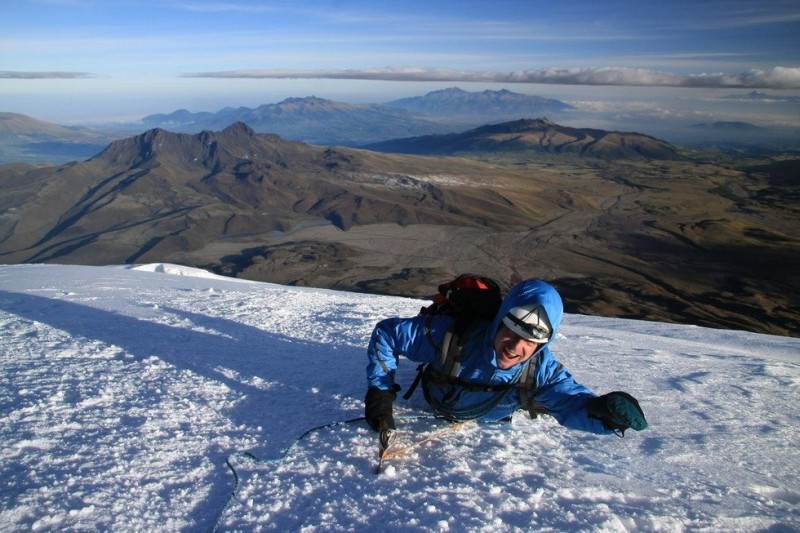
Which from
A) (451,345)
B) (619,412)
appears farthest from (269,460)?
(619,412)

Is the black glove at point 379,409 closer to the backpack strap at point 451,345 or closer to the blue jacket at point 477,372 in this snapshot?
the blue jacket at point 477,372

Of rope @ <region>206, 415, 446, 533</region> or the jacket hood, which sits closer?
rope @ <region>206, 415, 446, 533</region>

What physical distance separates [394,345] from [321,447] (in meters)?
1.00

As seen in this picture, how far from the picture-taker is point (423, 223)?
9794 cm

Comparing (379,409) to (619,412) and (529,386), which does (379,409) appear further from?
(619,412)

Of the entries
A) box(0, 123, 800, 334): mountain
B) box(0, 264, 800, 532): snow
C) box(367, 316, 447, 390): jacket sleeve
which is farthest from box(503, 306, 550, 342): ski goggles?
box(0, 123, 800, 334): mountain

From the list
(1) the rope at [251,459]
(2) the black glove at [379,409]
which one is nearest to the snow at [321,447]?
(1) the rope at [251,459]

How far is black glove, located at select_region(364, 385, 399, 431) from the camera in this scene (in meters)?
3.66

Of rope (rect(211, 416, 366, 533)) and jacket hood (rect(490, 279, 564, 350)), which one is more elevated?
jacket hood (rect(490, 279, 564, 350))

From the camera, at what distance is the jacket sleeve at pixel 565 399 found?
11.5ft

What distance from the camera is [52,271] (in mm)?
12523

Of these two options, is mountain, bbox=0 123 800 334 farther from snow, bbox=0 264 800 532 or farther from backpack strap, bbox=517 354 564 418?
backpack strap, bbox=517 354 564 418

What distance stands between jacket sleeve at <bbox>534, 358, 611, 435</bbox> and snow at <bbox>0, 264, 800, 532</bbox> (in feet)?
1.21

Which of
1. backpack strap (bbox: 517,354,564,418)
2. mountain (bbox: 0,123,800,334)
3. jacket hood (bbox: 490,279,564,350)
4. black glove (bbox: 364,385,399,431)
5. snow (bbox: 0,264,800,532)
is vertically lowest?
mountain (bbox: 0,123,800,334)
